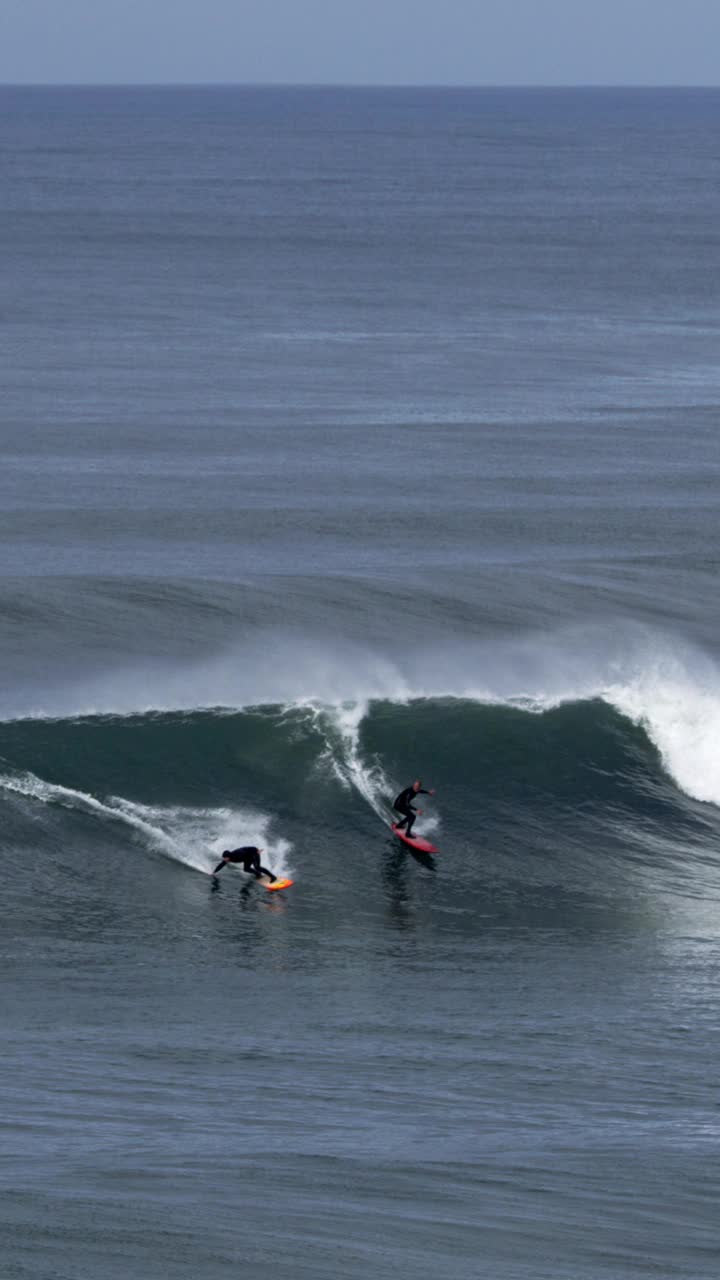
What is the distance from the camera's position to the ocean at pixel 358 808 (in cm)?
1332

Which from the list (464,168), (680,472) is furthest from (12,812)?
(464,168)

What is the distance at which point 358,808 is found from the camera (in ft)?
77.7

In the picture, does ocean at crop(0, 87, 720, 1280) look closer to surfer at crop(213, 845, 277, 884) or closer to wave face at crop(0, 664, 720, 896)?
wave face at crop(0, 664, 720, 896)

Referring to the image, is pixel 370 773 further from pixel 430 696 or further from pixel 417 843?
pixel 430 696

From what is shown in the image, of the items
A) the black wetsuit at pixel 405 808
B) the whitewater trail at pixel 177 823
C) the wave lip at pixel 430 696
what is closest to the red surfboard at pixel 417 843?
the black wetsuit at pixel 405 808

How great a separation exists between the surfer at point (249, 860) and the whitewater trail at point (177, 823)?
27.8 inches

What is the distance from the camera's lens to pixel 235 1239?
41.7 feet

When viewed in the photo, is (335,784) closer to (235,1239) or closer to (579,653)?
(579,653)

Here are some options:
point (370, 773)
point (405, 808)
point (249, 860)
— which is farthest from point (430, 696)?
point (249, 860)

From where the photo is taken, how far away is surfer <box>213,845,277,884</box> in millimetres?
20906

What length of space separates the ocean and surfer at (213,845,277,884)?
0.93 ft

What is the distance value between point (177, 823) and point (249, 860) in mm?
2301

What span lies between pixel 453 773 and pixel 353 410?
2797 cm

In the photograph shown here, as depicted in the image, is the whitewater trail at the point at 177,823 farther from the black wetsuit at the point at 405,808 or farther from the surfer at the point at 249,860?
the black wetsuit at the point at 405,808
